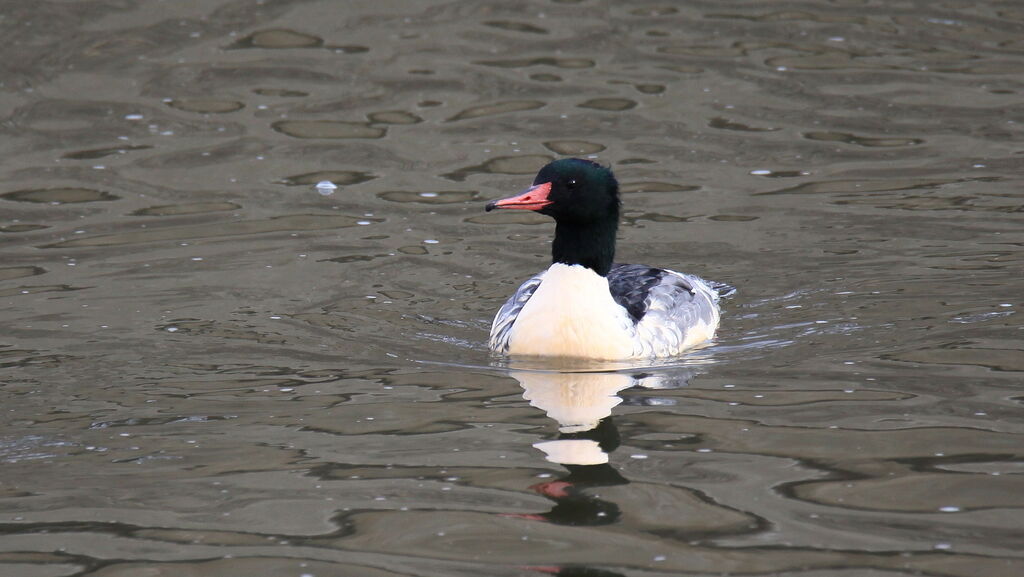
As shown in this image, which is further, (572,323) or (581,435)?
(572,323)

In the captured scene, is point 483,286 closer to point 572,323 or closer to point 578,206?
point 572,323

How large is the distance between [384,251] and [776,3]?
9182 mm

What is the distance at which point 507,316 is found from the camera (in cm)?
1028

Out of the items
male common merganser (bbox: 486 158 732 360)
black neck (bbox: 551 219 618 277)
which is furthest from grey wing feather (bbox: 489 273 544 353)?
black neck (bbox: 551 219 618 277)

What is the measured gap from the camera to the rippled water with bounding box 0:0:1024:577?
23.1ft

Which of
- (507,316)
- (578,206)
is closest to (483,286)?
(507,316)

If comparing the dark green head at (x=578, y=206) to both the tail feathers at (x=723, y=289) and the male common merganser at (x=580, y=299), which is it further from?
the tail feathers at (x=723, y=289)

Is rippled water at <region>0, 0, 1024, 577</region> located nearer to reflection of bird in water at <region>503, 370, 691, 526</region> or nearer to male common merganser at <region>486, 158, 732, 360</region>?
reflection of bird in water at <region>503, 370, 691, 526</region>

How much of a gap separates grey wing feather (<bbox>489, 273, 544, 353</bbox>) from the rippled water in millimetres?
171

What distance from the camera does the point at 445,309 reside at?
11164mm

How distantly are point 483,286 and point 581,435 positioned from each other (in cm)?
385

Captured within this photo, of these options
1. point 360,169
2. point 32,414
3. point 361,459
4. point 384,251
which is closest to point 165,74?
point 360,169

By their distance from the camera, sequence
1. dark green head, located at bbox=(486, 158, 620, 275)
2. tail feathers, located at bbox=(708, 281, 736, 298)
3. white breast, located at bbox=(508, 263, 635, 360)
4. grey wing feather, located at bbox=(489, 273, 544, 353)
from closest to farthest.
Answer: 1. dark green head, located at bbox=(486, 158, 620, 275)
2. white breast, located at bbox=(508, 263, 635, 360)
3. grey wing feather, located at bbox=(489, 273, 544, 353)
4. tail feathers, located at bbox=(708, 281, 736, 298)

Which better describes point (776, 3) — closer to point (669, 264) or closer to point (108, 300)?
point (669, 264)
